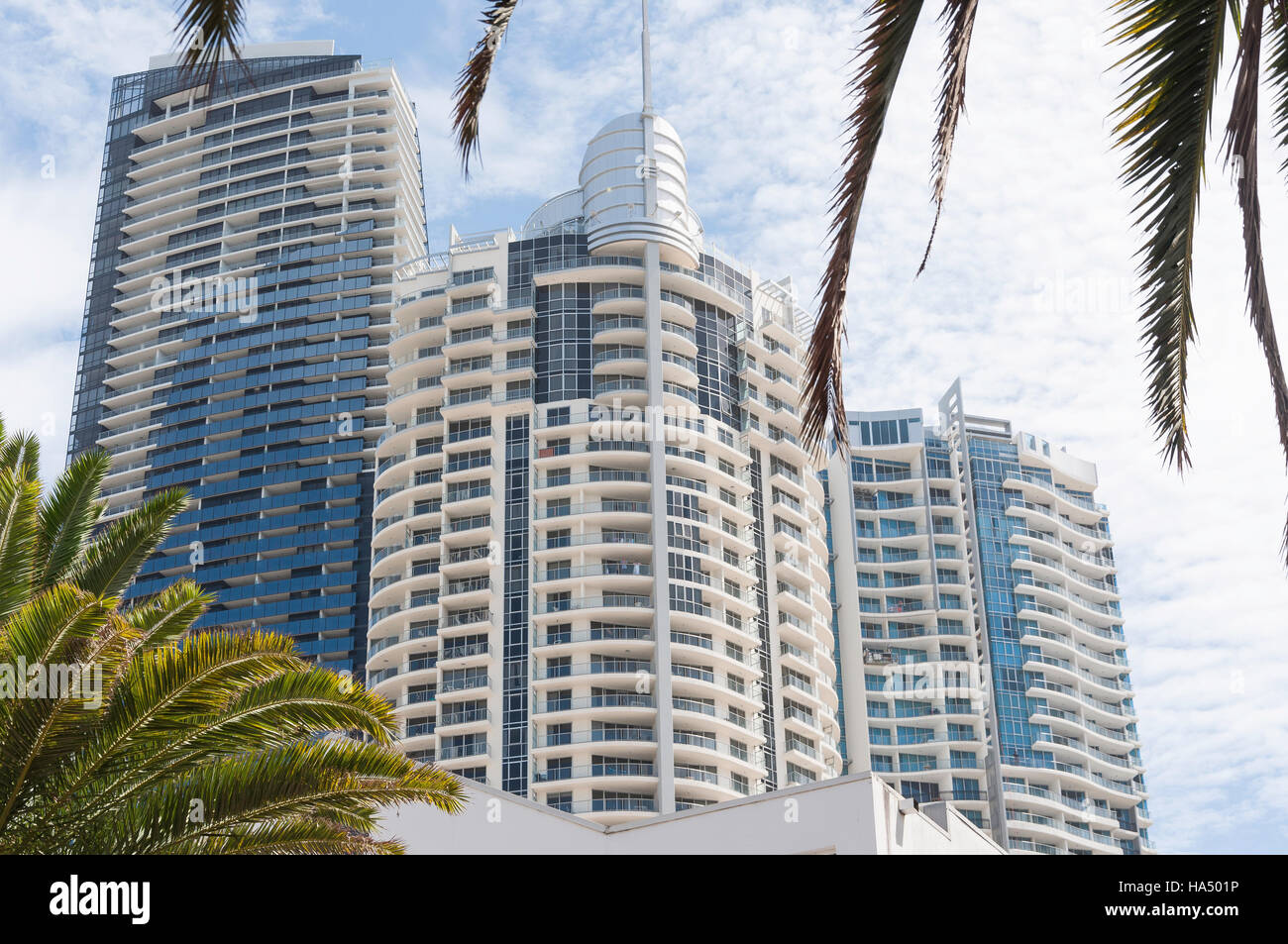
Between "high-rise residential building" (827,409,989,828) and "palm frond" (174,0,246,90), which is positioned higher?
"high-rise residential building" (827,409,989,828)

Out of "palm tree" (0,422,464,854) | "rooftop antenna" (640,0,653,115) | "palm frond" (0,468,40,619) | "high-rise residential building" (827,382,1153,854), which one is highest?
"rooftop antenna" (640,0,653,115)

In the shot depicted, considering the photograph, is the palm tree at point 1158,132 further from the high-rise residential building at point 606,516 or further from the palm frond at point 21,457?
the high-rise residential building at point 606,516

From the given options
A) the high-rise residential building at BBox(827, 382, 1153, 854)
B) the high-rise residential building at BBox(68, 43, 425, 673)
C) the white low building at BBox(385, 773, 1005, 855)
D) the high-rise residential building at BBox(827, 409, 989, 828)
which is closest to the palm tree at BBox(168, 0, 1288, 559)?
the white low building at BBox(385, 773, 1005, 855)

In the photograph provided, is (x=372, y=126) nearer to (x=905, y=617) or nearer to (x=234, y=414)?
(x=234, y=414)

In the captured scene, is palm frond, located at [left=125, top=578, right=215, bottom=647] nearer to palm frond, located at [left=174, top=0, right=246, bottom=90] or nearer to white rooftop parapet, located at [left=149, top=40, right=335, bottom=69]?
palm frond, located at [left=174, top=0, right=246, bottom=90]

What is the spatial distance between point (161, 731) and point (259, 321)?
13832cm

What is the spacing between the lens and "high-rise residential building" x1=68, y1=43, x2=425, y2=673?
440ft

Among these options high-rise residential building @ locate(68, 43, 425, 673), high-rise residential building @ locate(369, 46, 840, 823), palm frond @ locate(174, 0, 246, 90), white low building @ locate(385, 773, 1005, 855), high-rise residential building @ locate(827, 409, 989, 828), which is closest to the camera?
palm frond @ locate(174, 0, 246, 90)

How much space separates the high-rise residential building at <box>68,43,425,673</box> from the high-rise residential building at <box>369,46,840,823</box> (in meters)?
29.6

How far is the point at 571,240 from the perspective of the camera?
343 feet

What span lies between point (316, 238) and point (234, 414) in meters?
20.9

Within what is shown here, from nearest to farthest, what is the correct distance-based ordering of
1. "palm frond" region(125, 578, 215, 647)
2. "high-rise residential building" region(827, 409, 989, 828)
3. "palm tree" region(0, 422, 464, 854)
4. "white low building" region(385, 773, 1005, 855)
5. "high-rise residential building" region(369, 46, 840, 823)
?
"palm tree" region(0, 422, 464, 854), "palm frond" region(125, 578, 215, 647), "white low building" region(385, 773, 1005, 855), "high-rise residential building" region(369, 46, 840, 823), "high-rise residential building" region(827, 409, 989, 828)

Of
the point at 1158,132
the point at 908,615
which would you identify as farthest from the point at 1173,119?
the point at 908,615

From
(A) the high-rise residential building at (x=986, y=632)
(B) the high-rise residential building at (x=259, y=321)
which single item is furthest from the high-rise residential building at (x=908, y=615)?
(B) the high-rise residential building at (x=259, y=321)
